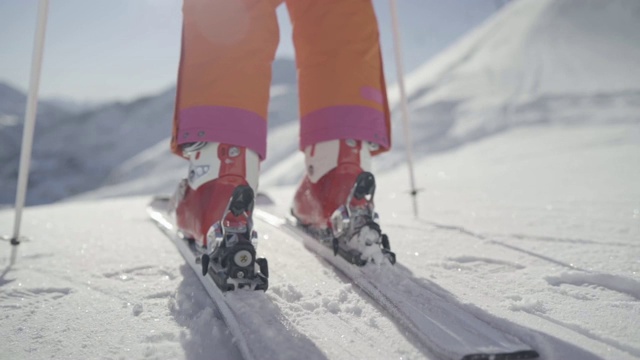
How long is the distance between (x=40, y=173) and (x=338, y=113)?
31.3 metres

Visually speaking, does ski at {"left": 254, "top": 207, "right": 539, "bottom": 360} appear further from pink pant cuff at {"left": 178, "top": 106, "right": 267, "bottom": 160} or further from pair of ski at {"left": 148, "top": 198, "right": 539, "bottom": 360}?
pink pant cuff at {"left": 178, "top": 106, "right": 267, "bottom": 160}

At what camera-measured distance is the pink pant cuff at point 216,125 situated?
111cm

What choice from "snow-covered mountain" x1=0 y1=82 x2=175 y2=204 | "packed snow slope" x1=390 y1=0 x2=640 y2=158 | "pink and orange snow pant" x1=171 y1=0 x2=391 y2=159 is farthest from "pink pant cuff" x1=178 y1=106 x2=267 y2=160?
"snow-covered mountain" x1=0 y1=82 x2=175 y2=204

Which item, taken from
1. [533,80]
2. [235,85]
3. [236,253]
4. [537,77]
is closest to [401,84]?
[235,85]

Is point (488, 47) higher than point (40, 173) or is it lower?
higher

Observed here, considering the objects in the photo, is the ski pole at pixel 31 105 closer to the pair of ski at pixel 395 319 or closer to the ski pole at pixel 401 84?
the pair of ski at pixel 395 319

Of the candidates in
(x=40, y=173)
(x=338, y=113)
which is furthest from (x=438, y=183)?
(x=40, y=173)

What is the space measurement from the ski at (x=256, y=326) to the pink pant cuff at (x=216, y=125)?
35 centimetres

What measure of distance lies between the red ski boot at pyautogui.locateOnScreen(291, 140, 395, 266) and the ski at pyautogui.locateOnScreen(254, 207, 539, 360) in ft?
0.16

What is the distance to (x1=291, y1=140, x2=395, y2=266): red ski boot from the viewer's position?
120cm

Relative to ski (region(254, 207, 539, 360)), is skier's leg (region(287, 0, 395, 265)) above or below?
above

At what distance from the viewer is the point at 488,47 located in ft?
40.5

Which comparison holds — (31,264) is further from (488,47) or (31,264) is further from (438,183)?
(488,47)

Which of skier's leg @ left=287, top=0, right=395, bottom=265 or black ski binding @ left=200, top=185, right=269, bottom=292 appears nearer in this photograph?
black ski binding @ left=200, top=185, right=269, bottom=292
